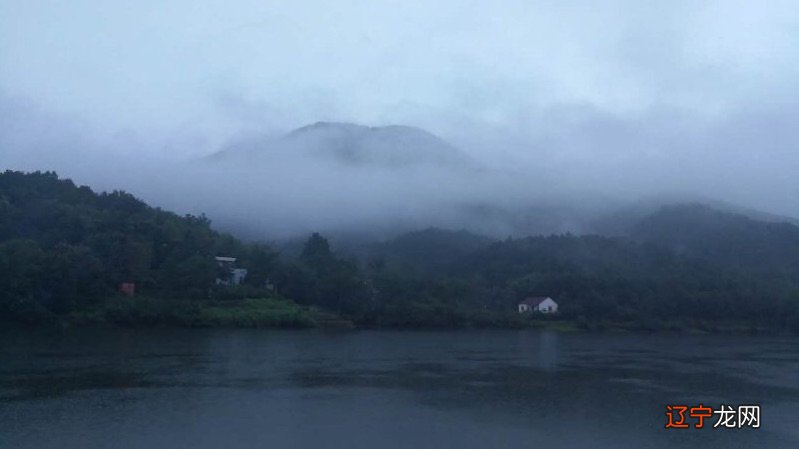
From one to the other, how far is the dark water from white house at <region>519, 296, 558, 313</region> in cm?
2337

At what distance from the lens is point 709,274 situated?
219 feet

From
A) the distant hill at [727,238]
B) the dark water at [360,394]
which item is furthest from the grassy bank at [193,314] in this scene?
the distant hill at [727,238]

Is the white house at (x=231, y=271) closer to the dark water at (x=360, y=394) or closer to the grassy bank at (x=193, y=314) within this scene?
the grassy bank at (x=193, y=314)

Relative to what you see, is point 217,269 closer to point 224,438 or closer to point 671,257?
point 224,438

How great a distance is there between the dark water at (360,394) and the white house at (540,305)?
23.4 metres

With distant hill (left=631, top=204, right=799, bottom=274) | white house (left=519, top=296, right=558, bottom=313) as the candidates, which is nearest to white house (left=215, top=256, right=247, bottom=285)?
white house (left=519, top=296, right=558, bottom=313)

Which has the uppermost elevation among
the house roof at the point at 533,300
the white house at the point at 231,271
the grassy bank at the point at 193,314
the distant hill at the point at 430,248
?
the distant hill at the point at 430,248

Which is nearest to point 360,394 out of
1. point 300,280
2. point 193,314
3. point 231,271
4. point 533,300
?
point 193,314

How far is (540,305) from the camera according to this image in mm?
60656

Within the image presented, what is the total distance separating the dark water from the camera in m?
15.6

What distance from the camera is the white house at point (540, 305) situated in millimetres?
59938

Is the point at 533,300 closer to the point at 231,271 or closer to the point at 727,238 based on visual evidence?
the point at 231,271

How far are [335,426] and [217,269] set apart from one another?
34637mm

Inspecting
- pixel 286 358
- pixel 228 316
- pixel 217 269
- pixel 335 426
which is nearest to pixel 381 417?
pixel 335 426
